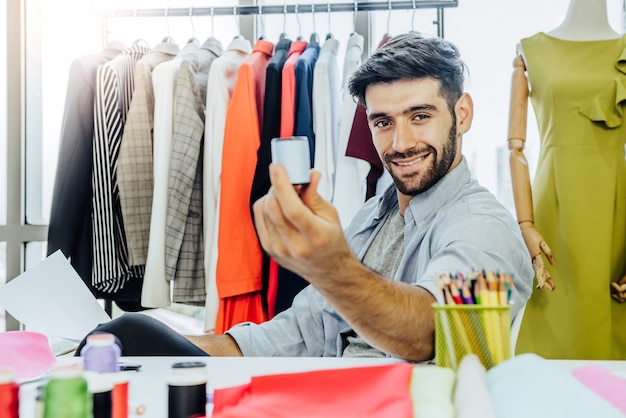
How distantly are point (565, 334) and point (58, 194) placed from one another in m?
1.59

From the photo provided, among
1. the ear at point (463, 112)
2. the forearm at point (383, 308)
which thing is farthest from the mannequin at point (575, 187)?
the forearm at point (383, 308)

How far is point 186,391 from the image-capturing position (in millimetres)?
606

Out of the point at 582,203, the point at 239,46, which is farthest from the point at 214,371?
the point at 239,46

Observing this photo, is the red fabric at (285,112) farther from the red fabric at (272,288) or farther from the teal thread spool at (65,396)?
the teal thread spool at (65,396)

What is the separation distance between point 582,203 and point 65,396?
1678 mm

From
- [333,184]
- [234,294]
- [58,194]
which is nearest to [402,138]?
[333,184]

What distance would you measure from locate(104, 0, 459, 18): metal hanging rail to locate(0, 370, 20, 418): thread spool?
179 centimetres

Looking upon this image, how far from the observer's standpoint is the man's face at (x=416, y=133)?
1.39 metres

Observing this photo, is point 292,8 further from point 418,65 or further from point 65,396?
point 65,396

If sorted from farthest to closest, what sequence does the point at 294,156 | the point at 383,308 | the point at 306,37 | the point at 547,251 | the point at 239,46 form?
the point at 306,37 → the point at 239,46 → the point at 547,251 → the point at 383,308 → the point at 294,156

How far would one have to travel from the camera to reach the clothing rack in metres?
2.11

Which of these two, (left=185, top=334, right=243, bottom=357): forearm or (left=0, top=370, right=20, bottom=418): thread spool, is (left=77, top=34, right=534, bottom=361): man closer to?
(left=185, top=334, right=243, bottom=357): forearm

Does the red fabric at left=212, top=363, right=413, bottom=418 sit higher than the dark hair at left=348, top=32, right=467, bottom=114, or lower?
lower

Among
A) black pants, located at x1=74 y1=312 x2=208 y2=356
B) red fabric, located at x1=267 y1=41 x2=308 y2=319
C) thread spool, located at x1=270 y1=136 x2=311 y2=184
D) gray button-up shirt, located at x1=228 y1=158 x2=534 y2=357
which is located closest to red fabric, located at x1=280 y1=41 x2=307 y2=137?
red fabric, located at x1=267 y1=41 x2=308 y2=319
